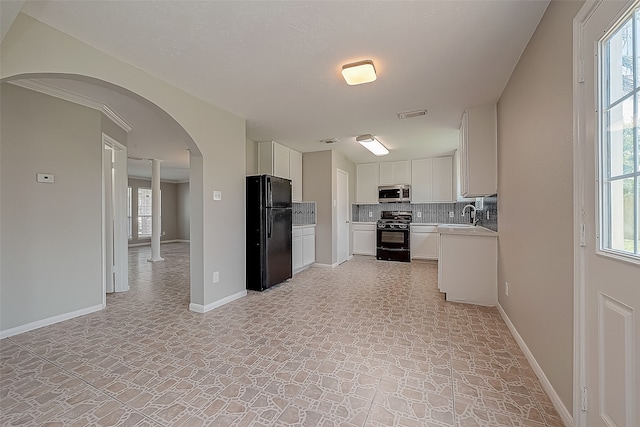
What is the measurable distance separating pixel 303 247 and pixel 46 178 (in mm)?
3667

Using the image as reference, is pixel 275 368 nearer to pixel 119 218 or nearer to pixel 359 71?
pixel 359 71

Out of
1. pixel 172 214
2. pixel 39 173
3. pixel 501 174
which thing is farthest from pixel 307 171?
pixel 172 214

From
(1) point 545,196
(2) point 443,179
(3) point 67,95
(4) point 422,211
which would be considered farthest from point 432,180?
(3) point 67,95

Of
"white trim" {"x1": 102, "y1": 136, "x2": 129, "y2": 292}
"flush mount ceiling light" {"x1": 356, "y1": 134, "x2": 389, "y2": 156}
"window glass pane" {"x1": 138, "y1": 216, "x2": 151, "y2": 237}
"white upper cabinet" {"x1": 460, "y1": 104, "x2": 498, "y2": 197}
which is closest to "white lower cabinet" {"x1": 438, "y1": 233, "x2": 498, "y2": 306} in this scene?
"white upper cabinet" {"x1": 460, "y1": 104, "x2": 498, "y2": 197}

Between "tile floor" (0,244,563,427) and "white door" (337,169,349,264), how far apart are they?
271cm

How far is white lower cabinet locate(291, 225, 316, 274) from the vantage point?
501 cm

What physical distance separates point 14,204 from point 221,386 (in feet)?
8.79

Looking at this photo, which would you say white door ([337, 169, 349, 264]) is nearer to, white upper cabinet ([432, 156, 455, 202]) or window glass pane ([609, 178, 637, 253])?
white upper cabinet ([432, 156, 455, 202])

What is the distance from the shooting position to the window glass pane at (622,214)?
3.37 ft

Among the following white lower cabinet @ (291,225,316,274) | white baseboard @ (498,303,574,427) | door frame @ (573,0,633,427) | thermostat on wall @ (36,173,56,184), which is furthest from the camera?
white lower cabinet @ (291,225,316,274)

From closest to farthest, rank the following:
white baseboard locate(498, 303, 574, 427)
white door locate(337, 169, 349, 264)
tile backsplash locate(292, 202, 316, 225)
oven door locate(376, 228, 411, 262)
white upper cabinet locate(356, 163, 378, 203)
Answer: white baseboard locate(498, 303, 574, 427), tile backsplash locate(292, 202, 316, 225), white door locate(337, 169, 349, 264), oven door locate(376, 228, 411, 262), white upper cabinet locate(356, 163, 378, 203)

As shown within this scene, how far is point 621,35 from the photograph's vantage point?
107 cm

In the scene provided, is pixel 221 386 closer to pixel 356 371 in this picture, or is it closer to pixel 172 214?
pixel 356 371

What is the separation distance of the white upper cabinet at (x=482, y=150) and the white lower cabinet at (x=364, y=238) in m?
3.54
